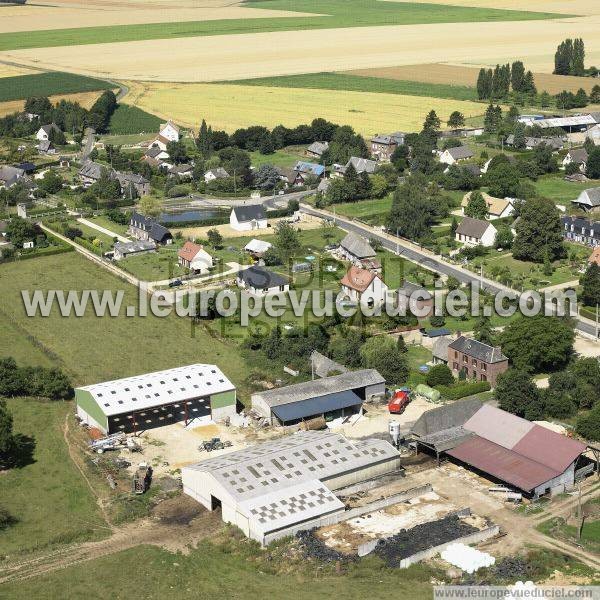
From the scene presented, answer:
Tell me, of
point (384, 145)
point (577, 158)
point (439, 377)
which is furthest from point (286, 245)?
point (577, 158)

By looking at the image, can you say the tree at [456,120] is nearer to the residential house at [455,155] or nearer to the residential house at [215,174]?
the residential house at [455,155]

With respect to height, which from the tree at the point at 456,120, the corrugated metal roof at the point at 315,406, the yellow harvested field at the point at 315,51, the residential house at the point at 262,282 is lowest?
the corrugated metal roof at the point at 315,406

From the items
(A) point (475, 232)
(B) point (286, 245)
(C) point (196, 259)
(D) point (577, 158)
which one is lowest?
(C) point (196, 259)

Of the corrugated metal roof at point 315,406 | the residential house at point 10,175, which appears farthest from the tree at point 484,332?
the residential house at point 10,175

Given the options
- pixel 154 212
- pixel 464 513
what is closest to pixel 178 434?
pixel 464 513

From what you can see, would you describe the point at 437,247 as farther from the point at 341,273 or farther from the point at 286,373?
the point at 286,373

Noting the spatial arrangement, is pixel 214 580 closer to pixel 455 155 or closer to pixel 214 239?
pixel 214 239

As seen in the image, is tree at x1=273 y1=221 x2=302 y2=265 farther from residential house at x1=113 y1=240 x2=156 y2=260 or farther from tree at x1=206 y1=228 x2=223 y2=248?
residential house at x1=113 y1=240 x2=156 y2=260
